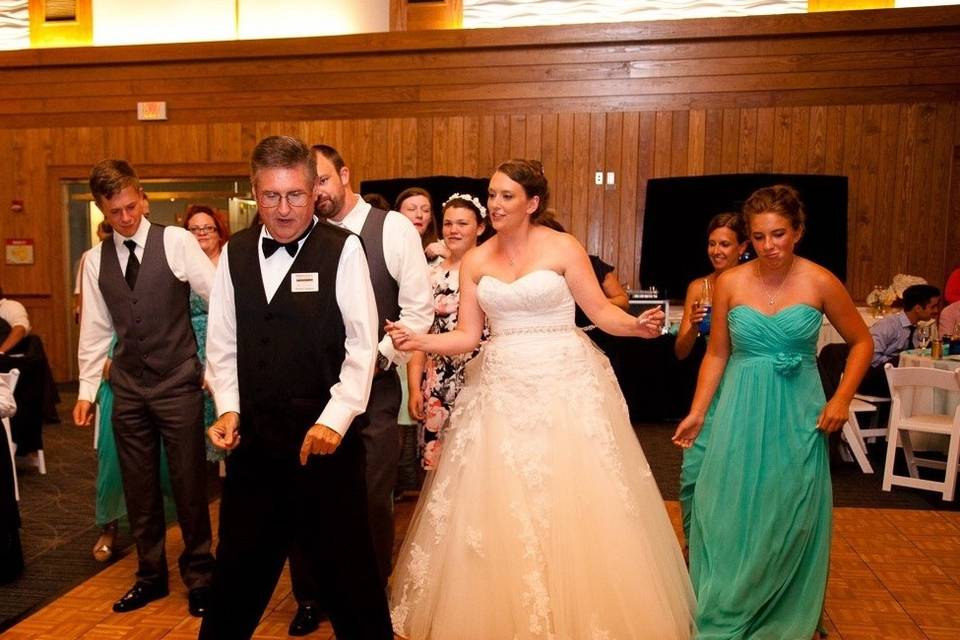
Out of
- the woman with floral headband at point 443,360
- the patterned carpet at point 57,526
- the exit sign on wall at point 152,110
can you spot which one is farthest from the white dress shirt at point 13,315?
the woman with floral headband at point 443,360

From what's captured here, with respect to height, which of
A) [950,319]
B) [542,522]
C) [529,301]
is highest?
[529,301]

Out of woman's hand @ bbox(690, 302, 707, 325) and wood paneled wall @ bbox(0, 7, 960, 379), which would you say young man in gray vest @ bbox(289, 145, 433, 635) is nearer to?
woman's hand @ bbox(690, 302, 707, 325)

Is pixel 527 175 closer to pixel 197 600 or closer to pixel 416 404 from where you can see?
pixel 416 404

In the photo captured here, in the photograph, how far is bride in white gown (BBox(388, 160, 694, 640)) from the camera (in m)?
2.73

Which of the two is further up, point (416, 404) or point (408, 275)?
point (408, 275)

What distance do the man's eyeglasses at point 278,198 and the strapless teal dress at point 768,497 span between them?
177cm

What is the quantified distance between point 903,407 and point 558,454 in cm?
381

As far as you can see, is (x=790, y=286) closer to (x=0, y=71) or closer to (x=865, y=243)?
(x=865, y=243)

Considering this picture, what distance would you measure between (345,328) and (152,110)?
26.7ft

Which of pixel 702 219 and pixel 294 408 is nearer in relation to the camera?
pixel 294 408

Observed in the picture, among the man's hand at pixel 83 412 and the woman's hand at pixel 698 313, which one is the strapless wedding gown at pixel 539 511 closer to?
the woman's hand at pixel 698 313

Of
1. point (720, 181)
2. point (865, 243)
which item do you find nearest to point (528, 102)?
point (720, 181)

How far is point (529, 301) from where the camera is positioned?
9.86 feet

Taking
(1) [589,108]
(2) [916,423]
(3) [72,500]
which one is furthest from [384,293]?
(1) [589,108]
